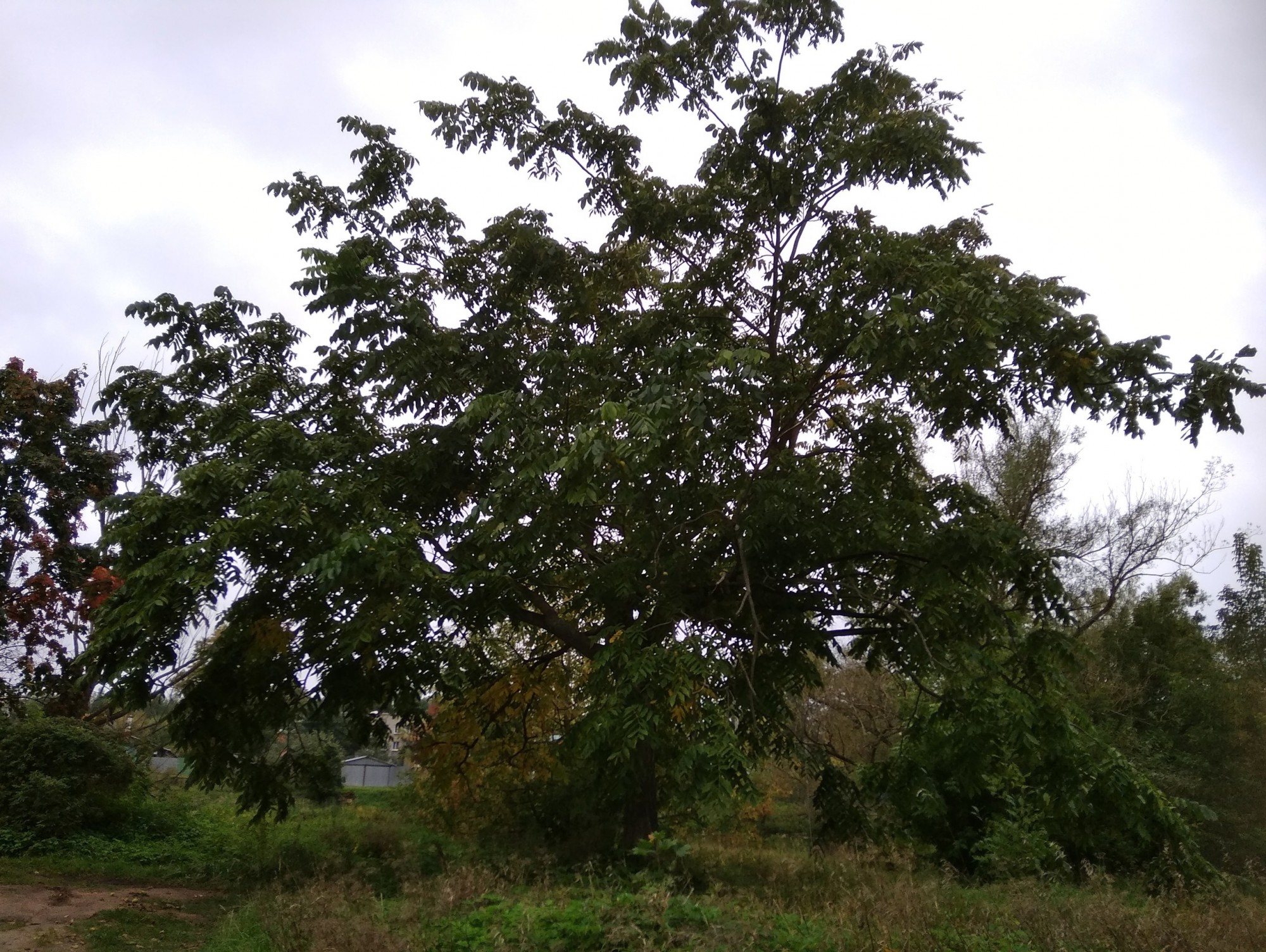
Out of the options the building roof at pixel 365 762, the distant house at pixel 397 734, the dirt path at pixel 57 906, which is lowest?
the dirt path at pixel 57 906

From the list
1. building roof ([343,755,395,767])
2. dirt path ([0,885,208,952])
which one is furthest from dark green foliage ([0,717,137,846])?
building roof ([343,755,395,767])

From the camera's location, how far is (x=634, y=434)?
23.4 feet

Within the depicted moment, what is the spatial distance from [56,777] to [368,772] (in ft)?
81.2

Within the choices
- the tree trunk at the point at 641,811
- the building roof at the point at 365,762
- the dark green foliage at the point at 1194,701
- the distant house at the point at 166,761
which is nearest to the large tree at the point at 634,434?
the tree trunk at the point at 641,811

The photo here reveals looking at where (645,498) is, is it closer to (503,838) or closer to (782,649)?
(782,649)

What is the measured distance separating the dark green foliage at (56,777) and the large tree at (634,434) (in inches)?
184

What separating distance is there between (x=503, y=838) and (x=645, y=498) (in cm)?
734

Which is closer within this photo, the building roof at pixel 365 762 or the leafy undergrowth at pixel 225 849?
the leafy undergrowth at pixel 225 849

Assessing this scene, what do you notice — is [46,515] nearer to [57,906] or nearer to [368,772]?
[57,906]

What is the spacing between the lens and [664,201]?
1023cm

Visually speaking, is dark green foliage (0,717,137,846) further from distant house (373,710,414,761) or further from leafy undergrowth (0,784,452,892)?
distant house (373,710,414,761)

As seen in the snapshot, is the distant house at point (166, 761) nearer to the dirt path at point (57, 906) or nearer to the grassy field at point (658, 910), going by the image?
the dirt path at point (57, 906)

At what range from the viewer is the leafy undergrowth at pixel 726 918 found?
5.35m

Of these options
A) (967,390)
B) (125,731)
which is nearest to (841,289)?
(967,390)
